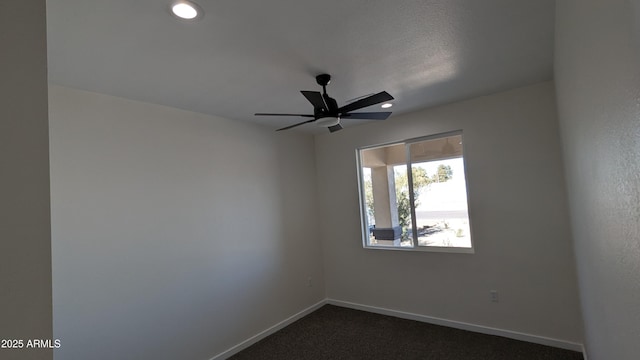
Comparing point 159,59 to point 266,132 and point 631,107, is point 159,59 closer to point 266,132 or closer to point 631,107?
point 266,132

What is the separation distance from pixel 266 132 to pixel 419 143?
202 centimetres

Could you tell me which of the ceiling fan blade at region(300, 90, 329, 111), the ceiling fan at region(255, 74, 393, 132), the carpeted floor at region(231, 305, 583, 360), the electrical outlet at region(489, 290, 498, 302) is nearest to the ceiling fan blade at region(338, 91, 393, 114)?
the ceiling fan at region(255, 74, 393, 132)

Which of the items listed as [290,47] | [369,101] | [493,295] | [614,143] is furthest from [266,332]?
[614,143]

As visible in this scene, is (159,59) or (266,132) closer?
(159,59)

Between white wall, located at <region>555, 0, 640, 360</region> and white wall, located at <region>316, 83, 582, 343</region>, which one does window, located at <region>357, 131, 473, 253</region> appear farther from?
white wall, located at <region>555, 0, 640, 360</region>

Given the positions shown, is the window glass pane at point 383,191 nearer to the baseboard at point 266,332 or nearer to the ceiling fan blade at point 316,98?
the baseboard at point 266,332

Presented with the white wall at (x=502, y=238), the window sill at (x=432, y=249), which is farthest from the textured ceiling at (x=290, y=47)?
the window sill at (x=432, y=249)

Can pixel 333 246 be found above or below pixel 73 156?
below

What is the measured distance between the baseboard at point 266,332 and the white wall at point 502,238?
2.56 ft

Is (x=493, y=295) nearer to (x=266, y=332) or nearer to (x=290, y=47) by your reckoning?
(x=266, y=332)

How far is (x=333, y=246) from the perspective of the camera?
4641 millimetres

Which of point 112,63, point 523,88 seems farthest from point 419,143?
point 112,63

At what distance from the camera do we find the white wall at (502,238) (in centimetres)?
305

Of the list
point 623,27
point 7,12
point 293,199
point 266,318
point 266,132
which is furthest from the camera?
point 293,199
